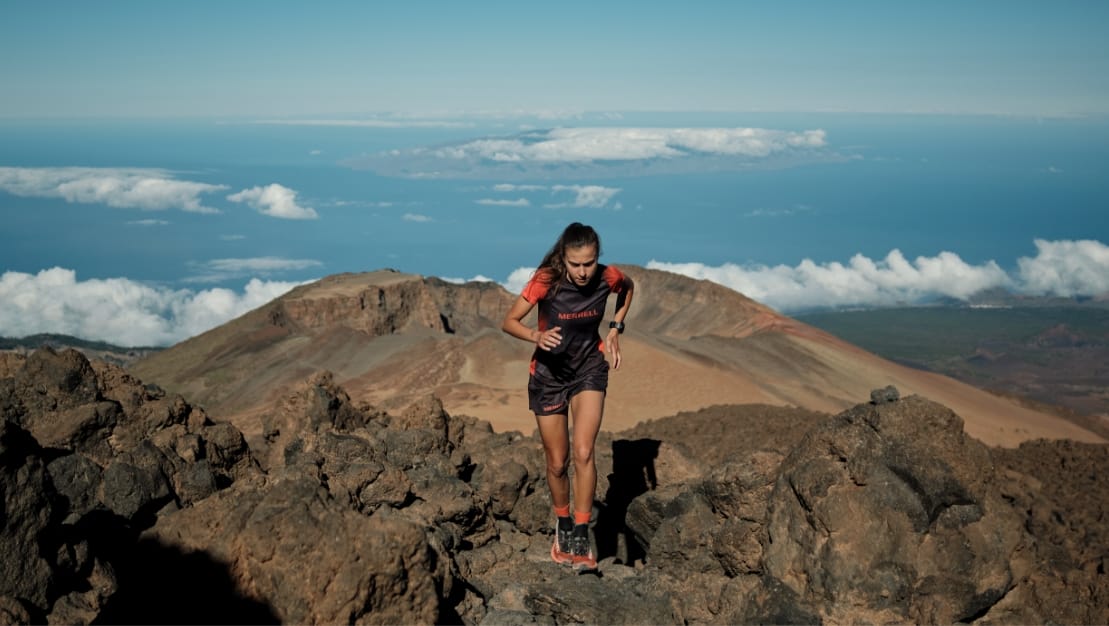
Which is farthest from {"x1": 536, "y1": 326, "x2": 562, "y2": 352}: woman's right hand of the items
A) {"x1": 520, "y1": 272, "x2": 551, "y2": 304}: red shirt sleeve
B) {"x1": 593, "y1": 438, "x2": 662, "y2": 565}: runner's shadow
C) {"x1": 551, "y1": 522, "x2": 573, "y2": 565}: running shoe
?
{"x1": 593, "y1": 438, "x2": 662, "y2": 565}: runner's shadow

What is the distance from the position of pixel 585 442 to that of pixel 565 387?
36 cm

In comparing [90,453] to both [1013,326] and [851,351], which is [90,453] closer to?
[851,351]

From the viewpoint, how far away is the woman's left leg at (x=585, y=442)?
17.2ft

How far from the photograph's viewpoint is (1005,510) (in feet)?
15.7

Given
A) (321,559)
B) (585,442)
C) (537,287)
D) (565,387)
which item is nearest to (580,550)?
(585,442)

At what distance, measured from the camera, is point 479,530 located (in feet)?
19.0

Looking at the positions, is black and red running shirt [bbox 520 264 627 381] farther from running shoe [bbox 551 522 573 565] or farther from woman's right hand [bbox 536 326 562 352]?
running shoe [bbox 551 522 573 565]

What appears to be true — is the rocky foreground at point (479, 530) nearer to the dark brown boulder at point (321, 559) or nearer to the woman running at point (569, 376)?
the dark brown boulder at point (321, 559)

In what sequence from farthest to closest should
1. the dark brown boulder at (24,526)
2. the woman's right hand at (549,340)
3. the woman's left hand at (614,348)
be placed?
1. the woman's left hand at (614,348)
2. the woman's right hand at (549,340)
3. the dark brown boulder at (24,526)

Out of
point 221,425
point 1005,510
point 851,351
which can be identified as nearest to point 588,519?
point 1005,510

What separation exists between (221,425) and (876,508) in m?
5.15

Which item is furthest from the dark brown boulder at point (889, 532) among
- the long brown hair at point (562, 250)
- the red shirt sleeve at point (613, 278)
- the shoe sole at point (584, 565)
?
the long brown hair at point (562, 250)

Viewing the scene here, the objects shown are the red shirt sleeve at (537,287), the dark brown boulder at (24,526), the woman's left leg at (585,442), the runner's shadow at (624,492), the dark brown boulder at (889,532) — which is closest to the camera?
the dark brown boulder at (24,526)

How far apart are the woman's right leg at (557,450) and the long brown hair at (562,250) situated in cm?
83
